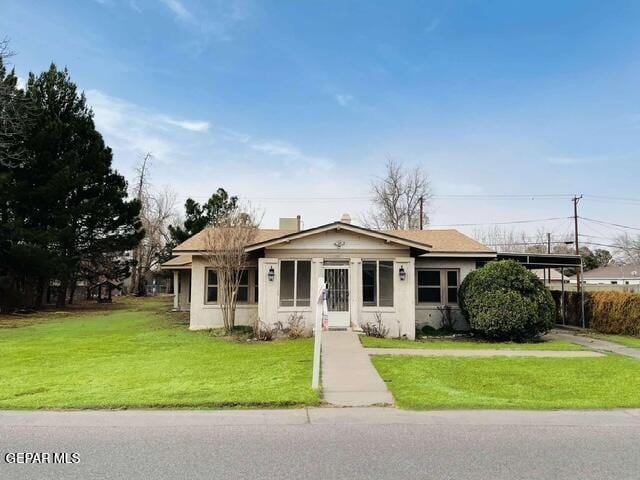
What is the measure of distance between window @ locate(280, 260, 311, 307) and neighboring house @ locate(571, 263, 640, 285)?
4695cm

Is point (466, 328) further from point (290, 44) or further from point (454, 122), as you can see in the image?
point (290, 44)

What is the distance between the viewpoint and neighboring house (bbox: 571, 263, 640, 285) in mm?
51750

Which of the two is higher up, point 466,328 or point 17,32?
point 17,32

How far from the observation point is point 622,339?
1507 cm

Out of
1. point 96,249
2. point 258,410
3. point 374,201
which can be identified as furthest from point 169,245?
point 258,410

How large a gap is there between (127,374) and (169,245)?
3417cm

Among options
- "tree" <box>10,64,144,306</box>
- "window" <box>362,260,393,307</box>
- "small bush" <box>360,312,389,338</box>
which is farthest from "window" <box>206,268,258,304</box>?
"tree" <box>10,64,144,306</box>

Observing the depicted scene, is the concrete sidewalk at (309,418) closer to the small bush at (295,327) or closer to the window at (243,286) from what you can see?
the small bush at (295,327)

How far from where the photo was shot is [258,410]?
21.0 ft

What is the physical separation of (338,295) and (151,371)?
7.28 meters

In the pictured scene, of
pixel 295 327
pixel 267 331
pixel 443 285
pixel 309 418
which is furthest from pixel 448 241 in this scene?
pixel 309 418

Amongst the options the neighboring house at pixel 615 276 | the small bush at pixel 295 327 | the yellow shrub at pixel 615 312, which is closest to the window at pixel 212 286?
the small bush at pixel 295 327

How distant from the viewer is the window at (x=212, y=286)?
56.7ft

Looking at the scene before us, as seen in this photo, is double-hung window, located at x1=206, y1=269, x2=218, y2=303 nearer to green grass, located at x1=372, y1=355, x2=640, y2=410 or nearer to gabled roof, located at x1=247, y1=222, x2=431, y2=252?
gabled roof, located at x1=247, y1=222, x2=431, y2=252
